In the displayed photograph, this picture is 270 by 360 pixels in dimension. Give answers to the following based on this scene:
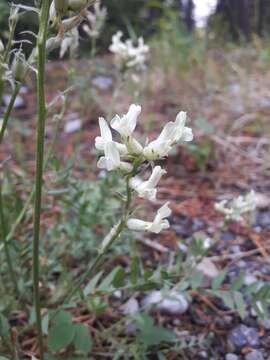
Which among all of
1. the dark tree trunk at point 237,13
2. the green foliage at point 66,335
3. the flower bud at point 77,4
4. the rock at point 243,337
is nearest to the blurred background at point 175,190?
the rock at point 243,337

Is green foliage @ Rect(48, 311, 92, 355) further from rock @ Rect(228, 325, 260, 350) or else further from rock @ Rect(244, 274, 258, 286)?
rock @ Rect(244, 274, 258, 286)

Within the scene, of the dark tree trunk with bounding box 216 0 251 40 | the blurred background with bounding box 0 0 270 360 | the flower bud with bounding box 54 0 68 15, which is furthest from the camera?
the dark tree trunk with bounding box 216 0 251 40

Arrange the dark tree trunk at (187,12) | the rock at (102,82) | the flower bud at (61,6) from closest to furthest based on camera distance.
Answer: the flower bud at (61,6), the rock at (102,82), the dark tree trunk at (187,12)

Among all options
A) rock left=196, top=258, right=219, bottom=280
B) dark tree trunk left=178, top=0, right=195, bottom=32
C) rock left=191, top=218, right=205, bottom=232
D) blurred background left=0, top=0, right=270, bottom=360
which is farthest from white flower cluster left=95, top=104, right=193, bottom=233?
dark tree trunk left=178, top=0, right=195, bottom=32

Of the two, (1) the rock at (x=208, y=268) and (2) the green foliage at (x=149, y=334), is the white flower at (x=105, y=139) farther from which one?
(1) the rock at (x=208, y=268)

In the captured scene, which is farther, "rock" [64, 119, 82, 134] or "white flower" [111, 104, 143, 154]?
"rock" [64, 119, 82, 134]

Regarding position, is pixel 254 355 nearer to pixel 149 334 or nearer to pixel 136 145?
pixel 149 334

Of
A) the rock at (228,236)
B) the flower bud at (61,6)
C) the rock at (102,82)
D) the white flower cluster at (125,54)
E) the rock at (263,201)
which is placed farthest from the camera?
the rock at (102,82)
